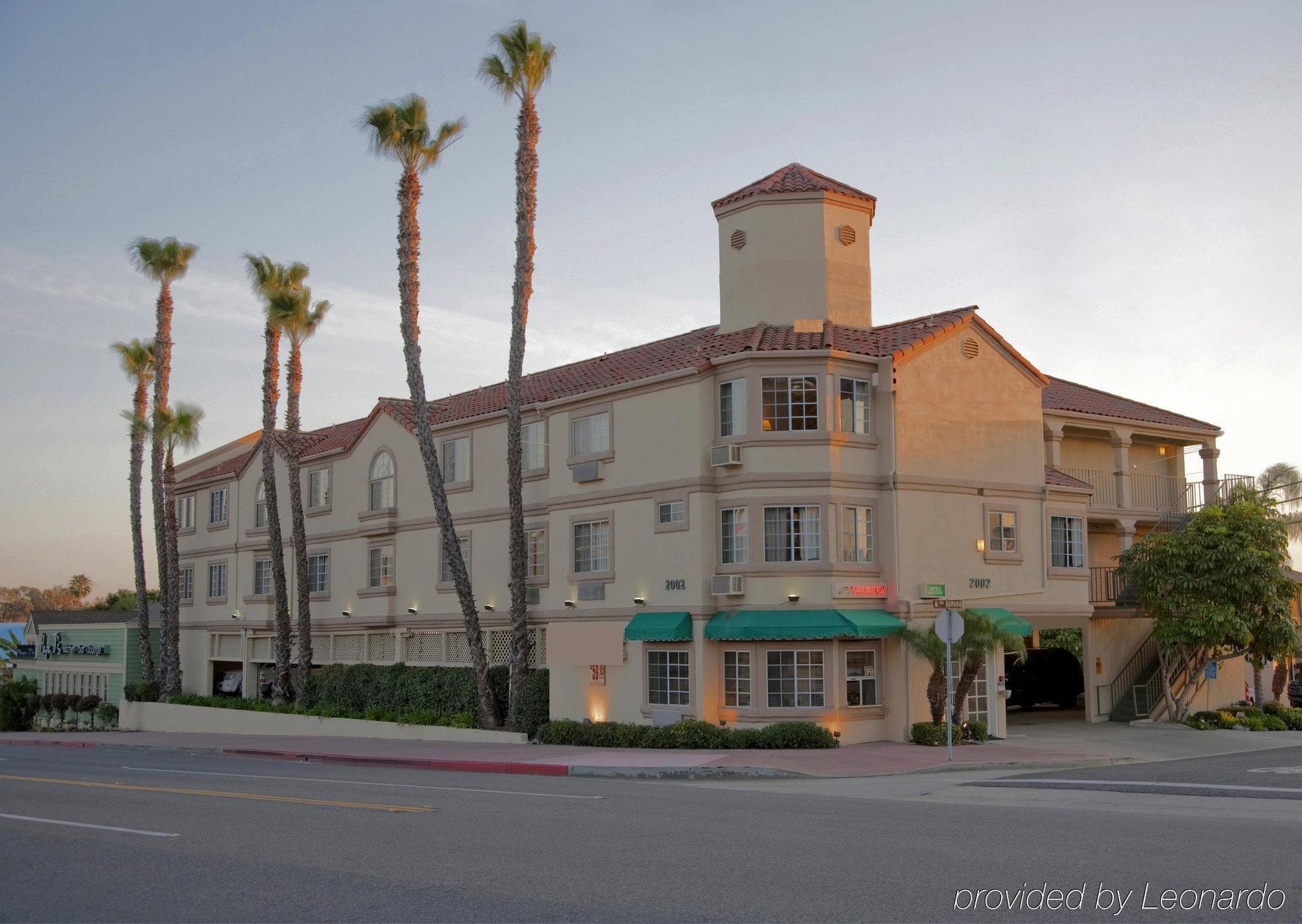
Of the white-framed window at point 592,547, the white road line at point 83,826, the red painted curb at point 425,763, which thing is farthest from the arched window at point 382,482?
the white road line at point 83,826

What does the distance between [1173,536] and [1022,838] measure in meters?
21.4

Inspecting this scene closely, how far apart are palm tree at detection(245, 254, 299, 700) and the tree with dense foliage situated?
25378mm

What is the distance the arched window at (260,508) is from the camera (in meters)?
45.1

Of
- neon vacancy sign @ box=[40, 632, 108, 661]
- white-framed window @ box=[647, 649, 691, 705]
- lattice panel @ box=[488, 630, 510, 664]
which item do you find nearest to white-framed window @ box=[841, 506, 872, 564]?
white-framed window @ box=[647, 649, 691, 705]

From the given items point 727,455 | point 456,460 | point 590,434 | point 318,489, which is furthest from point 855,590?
point 318,489

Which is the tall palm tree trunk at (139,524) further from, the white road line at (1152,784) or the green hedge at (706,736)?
the white road line at (1152,784)

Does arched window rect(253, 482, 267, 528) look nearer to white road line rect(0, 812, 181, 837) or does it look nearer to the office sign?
the office sign

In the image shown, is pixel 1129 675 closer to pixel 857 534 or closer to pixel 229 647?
pixel 857 534

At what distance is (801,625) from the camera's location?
2648cm

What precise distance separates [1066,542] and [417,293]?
17.5m

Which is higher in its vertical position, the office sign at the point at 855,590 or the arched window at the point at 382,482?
the arched window at the point at 382,482

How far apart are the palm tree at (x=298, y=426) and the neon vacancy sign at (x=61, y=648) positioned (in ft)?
49.3

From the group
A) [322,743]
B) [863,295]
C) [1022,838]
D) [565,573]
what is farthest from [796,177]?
[1022,838]

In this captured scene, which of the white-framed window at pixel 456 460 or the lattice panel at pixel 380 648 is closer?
the white-framed window at pixel 456 460
